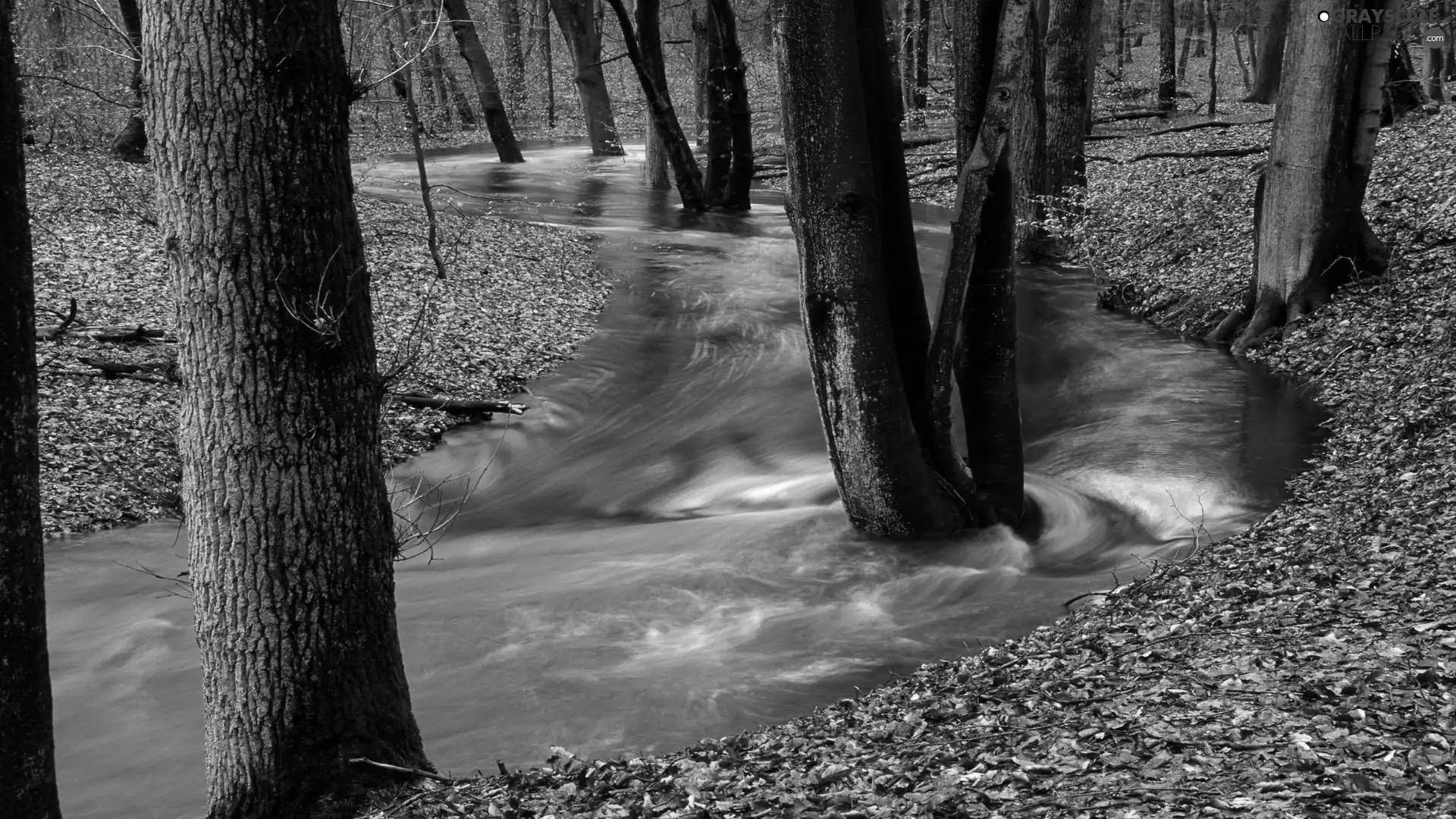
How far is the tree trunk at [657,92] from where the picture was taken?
73.0 ft

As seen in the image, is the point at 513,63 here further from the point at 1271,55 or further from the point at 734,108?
the point at 1271,55

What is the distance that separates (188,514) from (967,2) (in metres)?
6.02

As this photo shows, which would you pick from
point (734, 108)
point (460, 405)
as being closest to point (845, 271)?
point (460, 405)

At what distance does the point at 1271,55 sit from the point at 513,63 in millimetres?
27224

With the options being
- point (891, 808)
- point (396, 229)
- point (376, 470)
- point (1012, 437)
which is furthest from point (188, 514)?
point (396, 229)

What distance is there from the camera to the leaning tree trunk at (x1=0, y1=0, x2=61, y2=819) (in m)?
4.41

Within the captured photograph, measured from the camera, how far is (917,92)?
118ft

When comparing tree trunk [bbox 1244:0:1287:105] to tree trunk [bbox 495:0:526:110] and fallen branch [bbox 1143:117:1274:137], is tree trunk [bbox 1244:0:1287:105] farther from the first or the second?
tree trunk [bbox 495:0:526:110]

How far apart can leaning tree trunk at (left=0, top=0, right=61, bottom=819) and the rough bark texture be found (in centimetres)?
467

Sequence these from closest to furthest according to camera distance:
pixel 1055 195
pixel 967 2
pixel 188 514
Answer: pixel 188 514, pixel 967 2, pixel 1055 195

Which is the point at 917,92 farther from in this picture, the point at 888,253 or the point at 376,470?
the point at 376,470

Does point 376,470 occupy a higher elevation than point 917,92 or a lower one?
lower

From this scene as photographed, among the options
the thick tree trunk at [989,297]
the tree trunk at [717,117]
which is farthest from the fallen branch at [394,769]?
the tree trunk at [717,117]

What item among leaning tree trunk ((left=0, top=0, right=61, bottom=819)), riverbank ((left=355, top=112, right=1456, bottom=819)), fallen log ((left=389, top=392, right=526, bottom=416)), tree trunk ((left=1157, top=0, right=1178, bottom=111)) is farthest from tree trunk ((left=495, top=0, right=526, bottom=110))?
leaning tree trunk ((left=0, top=0, right=61, bottom=819))
